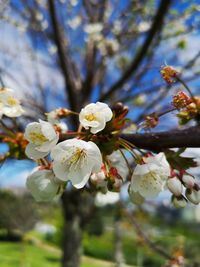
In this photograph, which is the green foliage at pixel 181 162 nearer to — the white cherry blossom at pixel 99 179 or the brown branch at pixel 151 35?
the white cherry blossom at pixel 99 179

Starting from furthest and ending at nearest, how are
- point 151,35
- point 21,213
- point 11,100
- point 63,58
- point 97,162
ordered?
point 21,213
point 63,58
point 151,35
point 11,100
point 97,162

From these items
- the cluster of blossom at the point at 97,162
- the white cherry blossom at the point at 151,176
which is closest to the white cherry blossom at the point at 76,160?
the cluster of blossom at the point at 97,162

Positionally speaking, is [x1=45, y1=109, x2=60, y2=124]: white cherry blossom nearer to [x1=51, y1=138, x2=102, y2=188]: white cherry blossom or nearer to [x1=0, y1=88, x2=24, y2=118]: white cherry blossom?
[x1=0, y1=88, x2=24, y2=118]: white cherry blossom

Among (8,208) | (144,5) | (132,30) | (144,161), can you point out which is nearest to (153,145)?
(144,161)

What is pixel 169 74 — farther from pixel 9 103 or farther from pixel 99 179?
pixel 9 103

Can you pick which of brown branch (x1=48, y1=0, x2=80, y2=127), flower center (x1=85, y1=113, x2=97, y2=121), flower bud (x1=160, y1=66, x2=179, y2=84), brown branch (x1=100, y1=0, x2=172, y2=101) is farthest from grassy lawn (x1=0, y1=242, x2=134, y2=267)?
flower bud (x1=160, y1=66, x2=179, y2=84)

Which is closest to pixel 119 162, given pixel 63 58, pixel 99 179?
pixel 99 179
